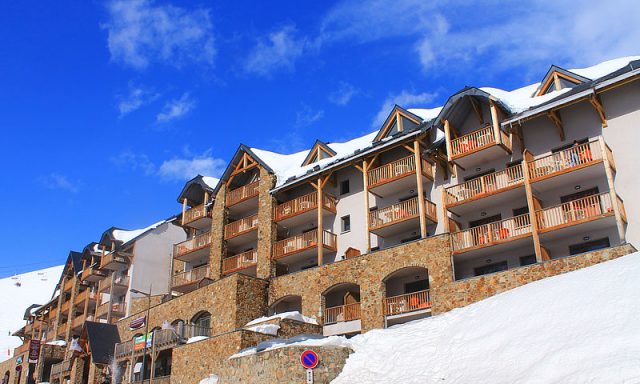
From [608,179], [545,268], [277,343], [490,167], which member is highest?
[490,167]

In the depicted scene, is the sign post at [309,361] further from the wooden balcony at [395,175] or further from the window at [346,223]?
the window at [346,223]

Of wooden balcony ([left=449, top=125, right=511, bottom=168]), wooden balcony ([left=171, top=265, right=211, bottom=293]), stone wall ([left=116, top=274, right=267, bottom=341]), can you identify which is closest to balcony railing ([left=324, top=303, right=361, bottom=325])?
stone wall ([left=116, top=274, right=267, bottom=341])

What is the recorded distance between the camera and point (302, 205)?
35531 millimetres

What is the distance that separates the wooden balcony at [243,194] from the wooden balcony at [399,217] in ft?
33.7

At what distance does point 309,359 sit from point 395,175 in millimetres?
14749

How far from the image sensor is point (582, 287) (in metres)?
18.0

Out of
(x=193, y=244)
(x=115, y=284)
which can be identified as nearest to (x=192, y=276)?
(x=193, y=244)

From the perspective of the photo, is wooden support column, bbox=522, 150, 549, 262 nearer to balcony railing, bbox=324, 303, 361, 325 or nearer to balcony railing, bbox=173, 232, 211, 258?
balcony railing, bbox=324, 303, 361, 325

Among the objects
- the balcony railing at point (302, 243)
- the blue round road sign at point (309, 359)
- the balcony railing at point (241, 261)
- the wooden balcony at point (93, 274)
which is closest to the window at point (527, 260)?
the balcony railing at point (302, 243)

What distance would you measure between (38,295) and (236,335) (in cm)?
9524

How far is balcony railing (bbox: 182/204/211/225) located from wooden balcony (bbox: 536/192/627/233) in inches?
991

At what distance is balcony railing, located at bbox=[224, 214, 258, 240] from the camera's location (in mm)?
→ 38406

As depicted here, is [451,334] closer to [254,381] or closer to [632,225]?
[254,381]

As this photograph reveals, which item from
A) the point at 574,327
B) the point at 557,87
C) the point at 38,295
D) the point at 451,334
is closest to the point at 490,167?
the point at 557,87
